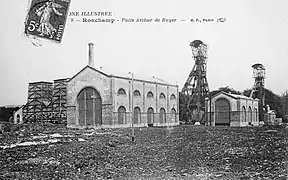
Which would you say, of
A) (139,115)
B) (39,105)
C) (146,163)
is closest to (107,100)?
(139,115)

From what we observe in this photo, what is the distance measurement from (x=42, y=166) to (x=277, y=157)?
524 centimetres

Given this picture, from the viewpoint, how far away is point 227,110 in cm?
2848

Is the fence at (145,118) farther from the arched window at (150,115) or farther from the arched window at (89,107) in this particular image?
the arched window at (89,107)

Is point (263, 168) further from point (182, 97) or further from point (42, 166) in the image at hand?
point (182, 97)

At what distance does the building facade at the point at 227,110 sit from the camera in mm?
28203

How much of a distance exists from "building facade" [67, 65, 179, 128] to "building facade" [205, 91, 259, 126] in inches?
196

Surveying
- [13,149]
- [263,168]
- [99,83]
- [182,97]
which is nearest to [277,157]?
[263,168]

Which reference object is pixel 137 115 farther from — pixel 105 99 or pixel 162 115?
pixel 162 115

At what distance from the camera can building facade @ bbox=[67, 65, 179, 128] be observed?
24.7m

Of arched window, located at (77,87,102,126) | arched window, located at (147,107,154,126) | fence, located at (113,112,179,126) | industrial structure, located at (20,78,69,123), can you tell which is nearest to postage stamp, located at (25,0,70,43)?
fence, located at (113,112,179,126)

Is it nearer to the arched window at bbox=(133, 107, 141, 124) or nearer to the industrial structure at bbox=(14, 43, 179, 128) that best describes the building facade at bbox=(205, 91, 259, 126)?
the industrial structure at bbox=(14, 43, 179, 128)

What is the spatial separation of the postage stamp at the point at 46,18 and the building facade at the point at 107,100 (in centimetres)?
1702

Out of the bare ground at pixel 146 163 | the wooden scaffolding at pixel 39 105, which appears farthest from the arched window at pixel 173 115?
the bare ground at pixel 146 163

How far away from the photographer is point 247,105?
3003cm
